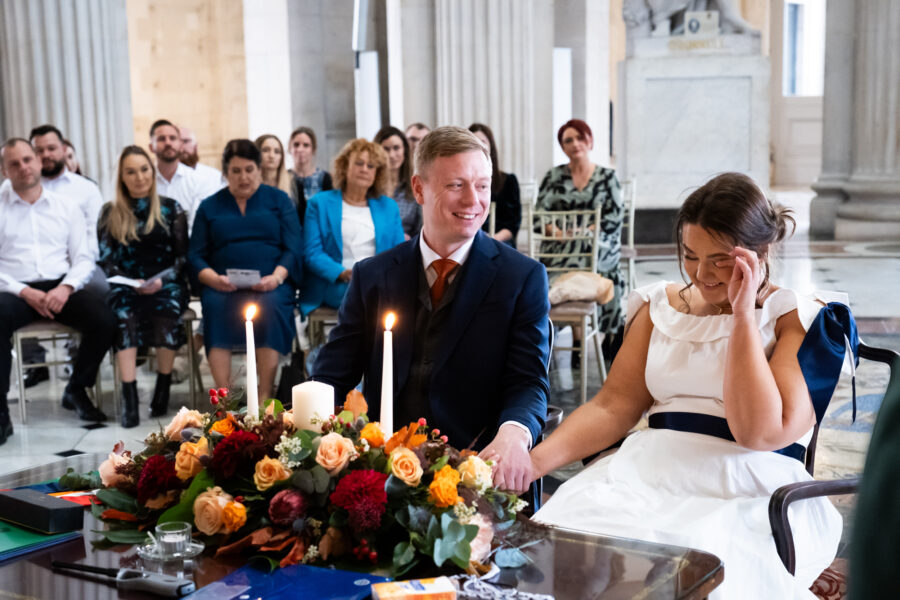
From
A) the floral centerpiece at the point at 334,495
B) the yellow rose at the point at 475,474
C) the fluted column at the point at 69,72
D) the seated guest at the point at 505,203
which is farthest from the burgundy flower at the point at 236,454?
the fluted column at the point at 69,72

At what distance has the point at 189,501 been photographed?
192 cm

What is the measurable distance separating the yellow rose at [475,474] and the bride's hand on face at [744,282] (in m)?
0.81

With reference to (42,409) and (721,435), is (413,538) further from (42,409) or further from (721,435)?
(42,409)

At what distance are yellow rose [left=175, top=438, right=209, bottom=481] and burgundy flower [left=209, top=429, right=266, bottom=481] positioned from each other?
50mm

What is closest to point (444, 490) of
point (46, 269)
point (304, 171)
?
point (46, 269)

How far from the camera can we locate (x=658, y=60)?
41.7 feet

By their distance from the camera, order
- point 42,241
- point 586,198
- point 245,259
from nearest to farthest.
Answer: point 245,259, point 42,241, point 586,198

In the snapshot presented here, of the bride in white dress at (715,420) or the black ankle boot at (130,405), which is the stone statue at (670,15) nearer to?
the black ankle boot at (130,405)

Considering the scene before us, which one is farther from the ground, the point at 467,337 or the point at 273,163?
the point at 273,163

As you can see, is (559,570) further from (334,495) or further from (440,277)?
(440,277)

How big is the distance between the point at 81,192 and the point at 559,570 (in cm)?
553

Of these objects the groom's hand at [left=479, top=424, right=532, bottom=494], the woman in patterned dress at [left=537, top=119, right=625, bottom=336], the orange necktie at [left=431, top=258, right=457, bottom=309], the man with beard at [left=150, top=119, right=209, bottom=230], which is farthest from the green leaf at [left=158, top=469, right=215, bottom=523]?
the man with beard at [left=150, top=119, right=209, bottom=230]

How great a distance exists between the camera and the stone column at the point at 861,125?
12641mm

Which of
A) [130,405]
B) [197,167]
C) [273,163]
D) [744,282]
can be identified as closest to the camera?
[744,282]
